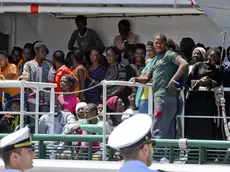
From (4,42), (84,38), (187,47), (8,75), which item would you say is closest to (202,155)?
(187,47)

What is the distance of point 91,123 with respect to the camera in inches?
321

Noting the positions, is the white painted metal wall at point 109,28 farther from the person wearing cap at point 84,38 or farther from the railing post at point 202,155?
the railing post at point 202,155

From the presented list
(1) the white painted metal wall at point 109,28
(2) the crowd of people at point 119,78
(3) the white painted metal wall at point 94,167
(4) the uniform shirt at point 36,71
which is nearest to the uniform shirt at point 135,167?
(3) the white painted metal wall at point 94,167

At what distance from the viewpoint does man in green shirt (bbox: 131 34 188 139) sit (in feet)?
24.8

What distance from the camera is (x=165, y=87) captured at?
7.62 meters

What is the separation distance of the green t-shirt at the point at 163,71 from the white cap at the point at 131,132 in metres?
3.57

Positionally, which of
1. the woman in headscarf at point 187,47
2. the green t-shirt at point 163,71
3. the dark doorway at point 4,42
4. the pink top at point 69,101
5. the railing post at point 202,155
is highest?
the dark doorway at point 4,42

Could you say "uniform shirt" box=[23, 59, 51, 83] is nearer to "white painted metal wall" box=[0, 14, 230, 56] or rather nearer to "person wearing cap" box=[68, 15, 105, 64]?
"person wearing cap" box=[68, 15, 105, 64]

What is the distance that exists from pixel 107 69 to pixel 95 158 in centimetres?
253

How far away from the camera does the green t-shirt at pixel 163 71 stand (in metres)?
7.63

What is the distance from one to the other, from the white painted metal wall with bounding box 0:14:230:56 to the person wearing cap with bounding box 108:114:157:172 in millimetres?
5953

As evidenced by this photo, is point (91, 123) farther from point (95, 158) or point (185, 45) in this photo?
point (185, 45)

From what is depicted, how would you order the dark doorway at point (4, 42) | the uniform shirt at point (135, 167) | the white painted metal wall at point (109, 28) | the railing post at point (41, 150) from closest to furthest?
the uniform shirt at point (135, 167) → the railing post at point (41, 150) → the white painted metal wall at point (109, 28) → the dark doorway at point (4, 42)

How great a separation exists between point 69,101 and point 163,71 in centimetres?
178
